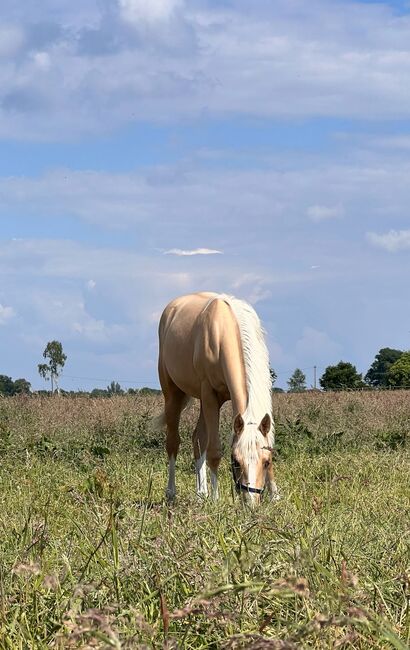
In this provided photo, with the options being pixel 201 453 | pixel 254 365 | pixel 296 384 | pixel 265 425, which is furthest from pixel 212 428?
pixel 296 384

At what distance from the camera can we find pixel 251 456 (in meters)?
7.25

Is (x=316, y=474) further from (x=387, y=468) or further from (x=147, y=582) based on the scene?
(x=147, y=582)

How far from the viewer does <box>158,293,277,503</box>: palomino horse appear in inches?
291

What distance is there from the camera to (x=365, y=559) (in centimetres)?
368

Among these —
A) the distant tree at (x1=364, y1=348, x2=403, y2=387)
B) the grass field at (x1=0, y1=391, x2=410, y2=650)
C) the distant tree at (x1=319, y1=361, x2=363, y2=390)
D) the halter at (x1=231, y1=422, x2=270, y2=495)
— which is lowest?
the grass field at (x1=0, y1=391, x2=410, y2=650)

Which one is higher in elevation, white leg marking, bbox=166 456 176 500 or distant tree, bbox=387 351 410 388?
distant tree, bbox=387 351 410 388

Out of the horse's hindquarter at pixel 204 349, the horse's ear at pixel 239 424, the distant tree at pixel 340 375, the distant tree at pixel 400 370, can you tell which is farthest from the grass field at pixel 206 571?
the distant tree at pixel 400 370

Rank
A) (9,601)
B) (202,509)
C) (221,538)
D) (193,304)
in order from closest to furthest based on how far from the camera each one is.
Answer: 1. (9,601)
2. (221,538)
3. (202,509)
4. (193,304)

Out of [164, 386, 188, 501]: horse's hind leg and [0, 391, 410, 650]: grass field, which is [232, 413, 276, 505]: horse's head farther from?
[164, 386, 188, 501]: horse's hind leg

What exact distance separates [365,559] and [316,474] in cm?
519

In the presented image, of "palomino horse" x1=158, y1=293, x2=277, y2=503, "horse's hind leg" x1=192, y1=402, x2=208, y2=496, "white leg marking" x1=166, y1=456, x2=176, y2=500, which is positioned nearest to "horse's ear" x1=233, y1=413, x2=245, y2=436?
"palomino horse" x1=158, y1=293, x2=277, y2=503

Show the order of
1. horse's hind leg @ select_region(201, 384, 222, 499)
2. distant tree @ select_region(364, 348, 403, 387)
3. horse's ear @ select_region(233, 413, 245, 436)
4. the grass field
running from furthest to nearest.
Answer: distant tree @ select_region(364, 348, 403, 387), horse's hind leg @ select_region(201, 384, 222, 499), horse's ear @ select_region(233, 413, 245, 436), the grass field

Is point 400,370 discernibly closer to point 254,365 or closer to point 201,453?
point 201,453

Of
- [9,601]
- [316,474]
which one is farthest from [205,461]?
[9,601]
